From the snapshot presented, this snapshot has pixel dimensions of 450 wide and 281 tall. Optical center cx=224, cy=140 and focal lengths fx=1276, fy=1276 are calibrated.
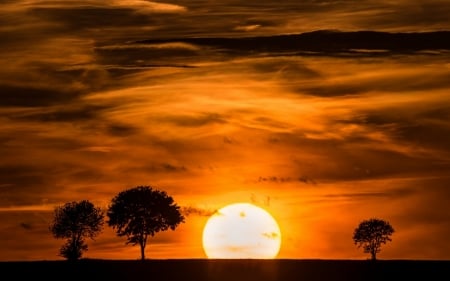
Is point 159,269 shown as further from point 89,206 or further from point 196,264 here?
point 89,206

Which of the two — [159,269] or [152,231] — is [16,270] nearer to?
[159,269]

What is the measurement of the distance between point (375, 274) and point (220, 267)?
12991 millimetres

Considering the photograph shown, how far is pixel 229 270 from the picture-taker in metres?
105

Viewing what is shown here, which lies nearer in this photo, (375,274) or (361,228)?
(375,274)

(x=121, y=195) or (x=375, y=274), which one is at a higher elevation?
(x=121, y=195)

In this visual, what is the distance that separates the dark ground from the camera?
10194cm

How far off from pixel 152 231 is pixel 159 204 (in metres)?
2.97

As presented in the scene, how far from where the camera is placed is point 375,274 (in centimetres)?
10462

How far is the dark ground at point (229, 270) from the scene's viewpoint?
10194 centimetres

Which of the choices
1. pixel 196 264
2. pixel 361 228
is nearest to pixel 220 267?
pixel 196 264

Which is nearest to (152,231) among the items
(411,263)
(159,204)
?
(159,204)

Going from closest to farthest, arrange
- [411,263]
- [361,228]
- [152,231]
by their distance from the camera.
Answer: [411,263] → [152,231] → [361,228]

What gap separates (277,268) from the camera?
351 ft

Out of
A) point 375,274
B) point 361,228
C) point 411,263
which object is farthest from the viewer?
point 361,228
